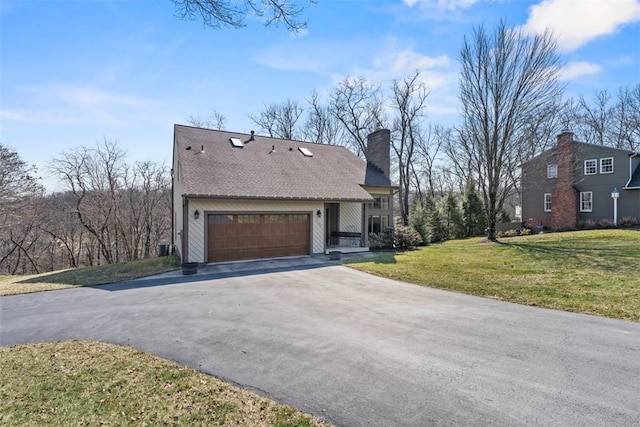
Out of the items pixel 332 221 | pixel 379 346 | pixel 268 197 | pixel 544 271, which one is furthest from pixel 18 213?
pixel 544 271

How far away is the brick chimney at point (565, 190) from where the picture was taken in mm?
23188

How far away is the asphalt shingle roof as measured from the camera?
13.9 meters

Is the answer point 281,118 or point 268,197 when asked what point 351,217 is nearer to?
point 268,197

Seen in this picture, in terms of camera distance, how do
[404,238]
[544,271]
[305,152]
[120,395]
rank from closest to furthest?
[120,395] → [544,271] → [404,238] → [305,152]

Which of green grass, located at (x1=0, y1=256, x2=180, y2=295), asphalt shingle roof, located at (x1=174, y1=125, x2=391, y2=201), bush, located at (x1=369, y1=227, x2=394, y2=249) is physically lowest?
green grass, located at (x1=0, y1=256, x2=180, y2=295)

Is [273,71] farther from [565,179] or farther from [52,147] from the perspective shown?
[565,179]

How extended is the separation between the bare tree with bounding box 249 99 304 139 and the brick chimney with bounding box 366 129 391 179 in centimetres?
1430

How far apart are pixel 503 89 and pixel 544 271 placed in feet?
39.3

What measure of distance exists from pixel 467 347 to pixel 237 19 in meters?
5.87

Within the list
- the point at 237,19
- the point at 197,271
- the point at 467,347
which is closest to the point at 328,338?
the point at 467,347

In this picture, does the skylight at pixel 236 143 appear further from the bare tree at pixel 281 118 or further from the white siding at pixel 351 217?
the bare tree at pixel 281 118

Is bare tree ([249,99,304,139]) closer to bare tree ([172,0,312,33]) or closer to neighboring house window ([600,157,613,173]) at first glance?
neighboring house window ([600,157,613,173])

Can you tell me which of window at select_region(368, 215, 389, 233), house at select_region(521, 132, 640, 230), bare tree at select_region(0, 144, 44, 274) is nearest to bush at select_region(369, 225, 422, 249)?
window at select_region(368, 215, 389, 233)

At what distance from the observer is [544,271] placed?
11031 mm
